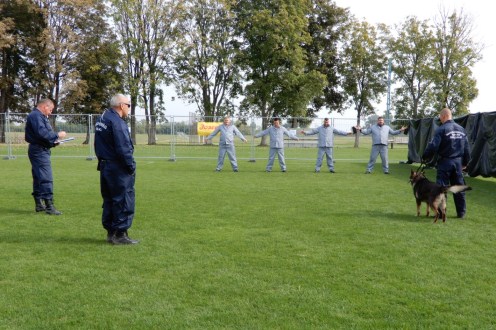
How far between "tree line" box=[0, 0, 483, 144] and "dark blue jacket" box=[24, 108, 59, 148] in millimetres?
32353

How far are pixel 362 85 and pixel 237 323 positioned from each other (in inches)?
1869

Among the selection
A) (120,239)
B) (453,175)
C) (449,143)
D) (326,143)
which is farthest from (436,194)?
(326,143)

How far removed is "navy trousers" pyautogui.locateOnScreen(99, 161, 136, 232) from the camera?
5566mm

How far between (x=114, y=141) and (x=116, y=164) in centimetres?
30

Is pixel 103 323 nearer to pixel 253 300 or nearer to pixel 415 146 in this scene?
pixel 253 300

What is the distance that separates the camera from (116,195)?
5.60 m

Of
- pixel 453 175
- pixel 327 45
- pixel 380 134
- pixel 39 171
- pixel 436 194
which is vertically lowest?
pixel 436 194

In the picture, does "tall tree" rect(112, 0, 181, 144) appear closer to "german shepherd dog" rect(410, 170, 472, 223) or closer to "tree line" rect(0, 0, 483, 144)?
"tree line" rect(0, 0, 483, 144)

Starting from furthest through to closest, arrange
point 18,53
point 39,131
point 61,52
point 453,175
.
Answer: point 18,53 → point 61,52 → point 453,175 → point 39,131

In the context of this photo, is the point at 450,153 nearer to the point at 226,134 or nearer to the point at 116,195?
the point at 116,195

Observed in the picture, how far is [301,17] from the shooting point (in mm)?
43156

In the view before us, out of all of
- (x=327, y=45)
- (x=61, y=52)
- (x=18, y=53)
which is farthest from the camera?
(x=327, y=45)

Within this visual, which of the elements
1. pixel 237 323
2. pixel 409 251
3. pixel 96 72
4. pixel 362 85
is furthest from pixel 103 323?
pixel 362 85

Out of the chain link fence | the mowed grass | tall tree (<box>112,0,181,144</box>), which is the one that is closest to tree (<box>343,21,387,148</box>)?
A: tall tree (<box>112,0,181,144</box>)
